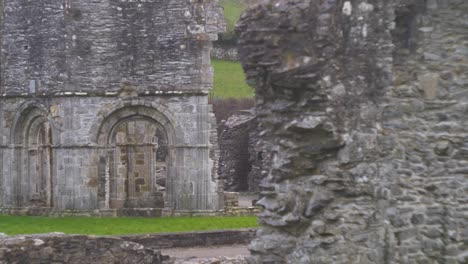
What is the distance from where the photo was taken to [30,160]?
2333cm

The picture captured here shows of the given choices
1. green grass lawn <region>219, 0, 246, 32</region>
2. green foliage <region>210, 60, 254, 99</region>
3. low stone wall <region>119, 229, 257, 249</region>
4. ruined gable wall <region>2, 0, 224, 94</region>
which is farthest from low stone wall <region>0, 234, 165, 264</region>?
green grass lawn <region>219, 0, 246, 32</region>

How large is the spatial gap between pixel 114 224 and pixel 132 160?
530cm

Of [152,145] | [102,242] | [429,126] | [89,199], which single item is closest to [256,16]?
[429,126]

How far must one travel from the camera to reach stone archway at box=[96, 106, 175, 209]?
21906mm

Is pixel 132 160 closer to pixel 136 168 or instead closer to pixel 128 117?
pixel 136 168

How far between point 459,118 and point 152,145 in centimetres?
1949

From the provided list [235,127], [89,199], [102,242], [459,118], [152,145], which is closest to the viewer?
[459,118]

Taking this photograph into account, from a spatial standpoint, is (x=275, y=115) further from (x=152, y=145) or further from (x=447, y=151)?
(x=152, y=145)

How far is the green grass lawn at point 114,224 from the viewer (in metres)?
18.6

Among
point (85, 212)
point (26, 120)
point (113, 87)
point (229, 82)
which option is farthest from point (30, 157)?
point (229, 82)

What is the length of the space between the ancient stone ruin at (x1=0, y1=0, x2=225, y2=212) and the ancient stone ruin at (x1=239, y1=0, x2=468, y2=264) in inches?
605

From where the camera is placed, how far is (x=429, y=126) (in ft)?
20.2

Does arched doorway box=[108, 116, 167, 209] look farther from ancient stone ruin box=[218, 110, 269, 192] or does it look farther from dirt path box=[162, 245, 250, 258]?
dirt path box=[162, 245, 250, 258]

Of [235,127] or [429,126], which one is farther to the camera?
[235,127]
